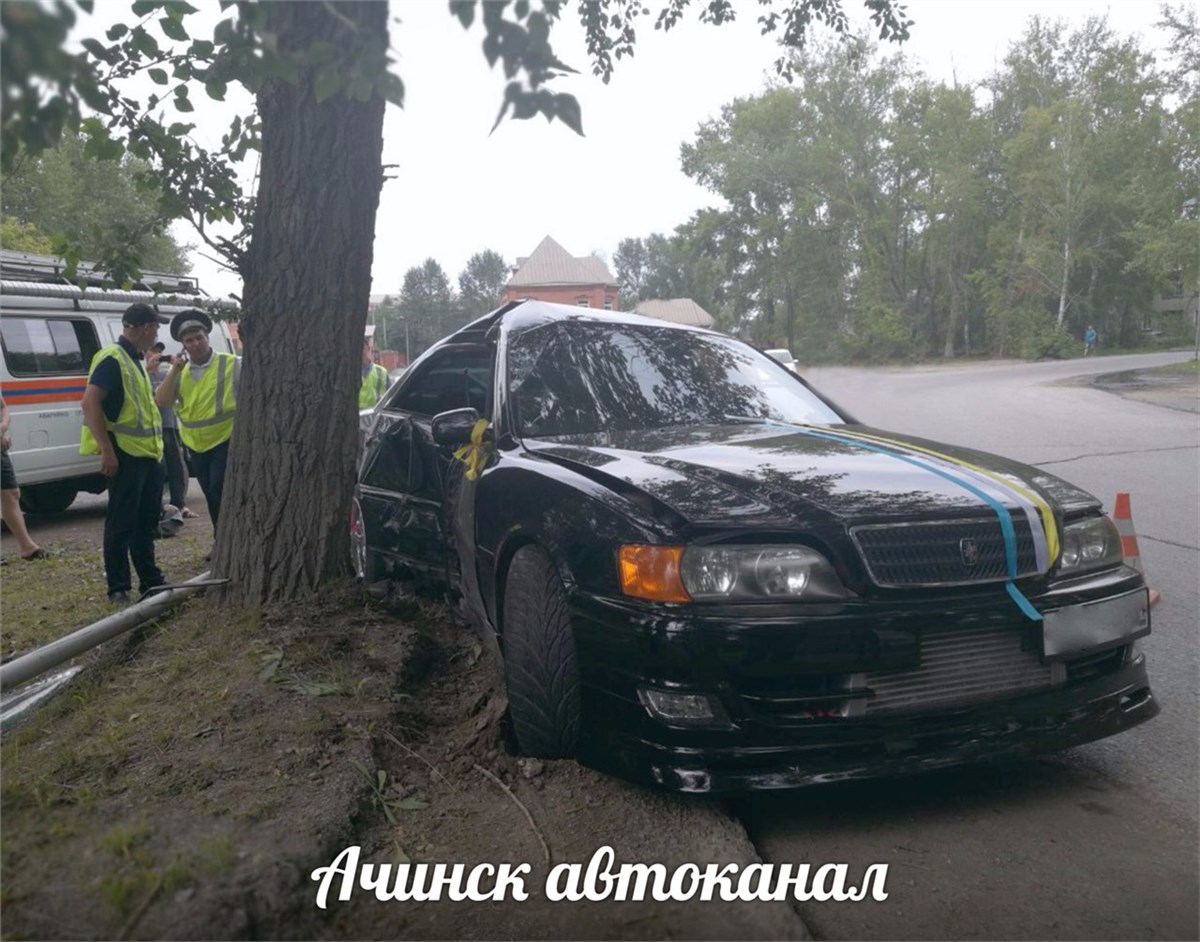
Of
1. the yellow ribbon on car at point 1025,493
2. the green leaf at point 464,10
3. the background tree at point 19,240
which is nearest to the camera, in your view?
the green leaf at point 464,10

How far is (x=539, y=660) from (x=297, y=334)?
2.08 metres

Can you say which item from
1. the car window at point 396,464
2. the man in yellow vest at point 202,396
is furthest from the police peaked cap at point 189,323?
the car window at point 396,464

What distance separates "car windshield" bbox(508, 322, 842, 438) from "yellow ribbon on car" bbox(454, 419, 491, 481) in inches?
6.0

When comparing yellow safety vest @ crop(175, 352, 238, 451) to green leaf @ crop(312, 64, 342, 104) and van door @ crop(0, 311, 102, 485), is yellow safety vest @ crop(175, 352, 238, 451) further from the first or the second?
green leaf @ crop(312, 64, 342, 104)

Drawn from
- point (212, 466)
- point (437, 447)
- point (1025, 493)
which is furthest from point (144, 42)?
point (1025, 493)

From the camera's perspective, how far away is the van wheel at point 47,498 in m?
10.9

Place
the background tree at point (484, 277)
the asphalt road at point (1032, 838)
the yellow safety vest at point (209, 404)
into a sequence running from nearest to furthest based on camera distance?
the asphalt road at point (1032, 838), the yellow safety vest at point (209, 404), the background tree at point (484, 277)

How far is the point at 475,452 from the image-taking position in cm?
411

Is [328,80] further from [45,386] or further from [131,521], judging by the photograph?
[45,386]

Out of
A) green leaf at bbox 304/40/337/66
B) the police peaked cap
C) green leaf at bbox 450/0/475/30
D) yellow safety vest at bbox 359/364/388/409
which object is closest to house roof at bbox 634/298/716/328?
yellow safety vest at bbox 359/364/388/409

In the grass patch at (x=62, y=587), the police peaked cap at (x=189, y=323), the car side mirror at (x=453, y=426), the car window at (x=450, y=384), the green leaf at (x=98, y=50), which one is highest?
the green leaf at (x=98, y=50)

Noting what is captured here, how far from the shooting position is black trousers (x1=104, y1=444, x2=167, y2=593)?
5.71 meters

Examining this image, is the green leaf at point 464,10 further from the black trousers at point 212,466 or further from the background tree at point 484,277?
the background tree at point 484,277

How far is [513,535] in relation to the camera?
357 centimetres
